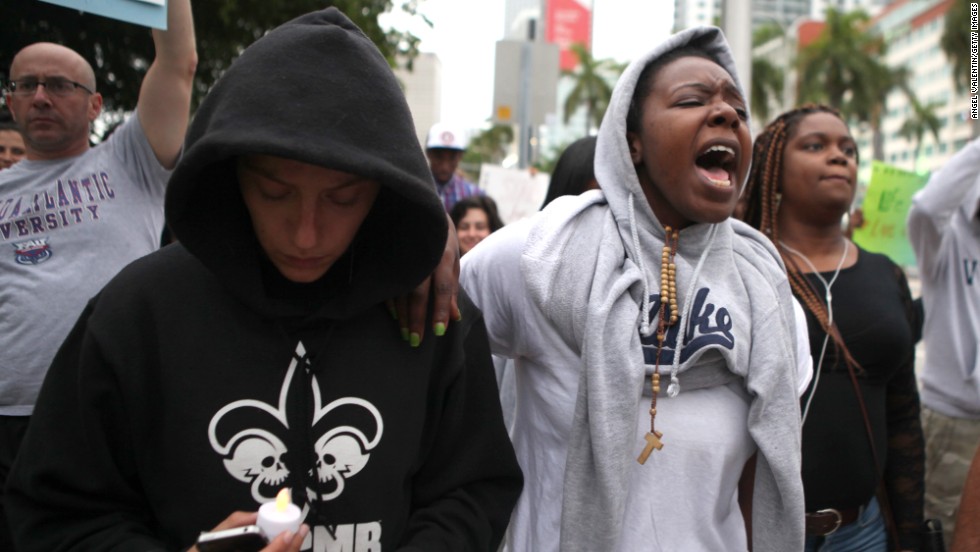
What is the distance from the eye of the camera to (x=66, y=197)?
9.30ft

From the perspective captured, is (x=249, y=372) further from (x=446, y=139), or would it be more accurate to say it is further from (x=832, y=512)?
(x=446, y=139)

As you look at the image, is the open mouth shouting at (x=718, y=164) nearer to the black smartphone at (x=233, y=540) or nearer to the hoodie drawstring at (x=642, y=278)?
the hoodie drawstring at (x=642, y=278)

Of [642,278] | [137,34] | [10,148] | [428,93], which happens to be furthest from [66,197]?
[428,93]

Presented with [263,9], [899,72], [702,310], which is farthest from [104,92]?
[899,72]

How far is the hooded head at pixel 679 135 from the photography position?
1.93 m

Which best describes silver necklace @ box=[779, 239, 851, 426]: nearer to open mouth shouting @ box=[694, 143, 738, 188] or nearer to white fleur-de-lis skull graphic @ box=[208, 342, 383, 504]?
open mouth shouting @ box=[694, 143, 738, 188]

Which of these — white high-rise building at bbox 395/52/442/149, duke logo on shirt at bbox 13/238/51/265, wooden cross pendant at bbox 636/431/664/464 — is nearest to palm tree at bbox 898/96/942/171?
white high-rise building at bbox 395/52/442/149

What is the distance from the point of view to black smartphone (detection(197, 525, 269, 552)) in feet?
4.11

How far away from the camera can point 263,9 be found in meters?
7.38

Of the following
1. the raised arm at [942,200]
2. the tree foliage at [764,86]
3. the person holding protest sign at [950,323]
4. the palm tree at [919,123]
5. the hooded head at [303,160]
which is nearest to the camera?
the hooded head at [303,160]

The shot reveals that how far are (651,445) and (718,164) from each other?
2.19 ft

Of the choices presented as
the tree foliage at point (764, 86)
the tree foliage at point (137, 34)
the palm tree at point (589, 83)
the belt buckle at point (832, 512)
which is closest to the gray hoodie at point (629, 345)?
the belt buckle at point (832, 512)

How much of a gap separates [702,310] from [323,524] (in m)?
0.94

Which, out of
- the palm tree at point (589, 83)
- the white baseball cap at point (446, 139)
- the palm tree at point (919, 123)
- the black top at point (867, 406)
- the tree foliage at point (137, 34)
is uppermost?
the palm tree at point (589, 83)
